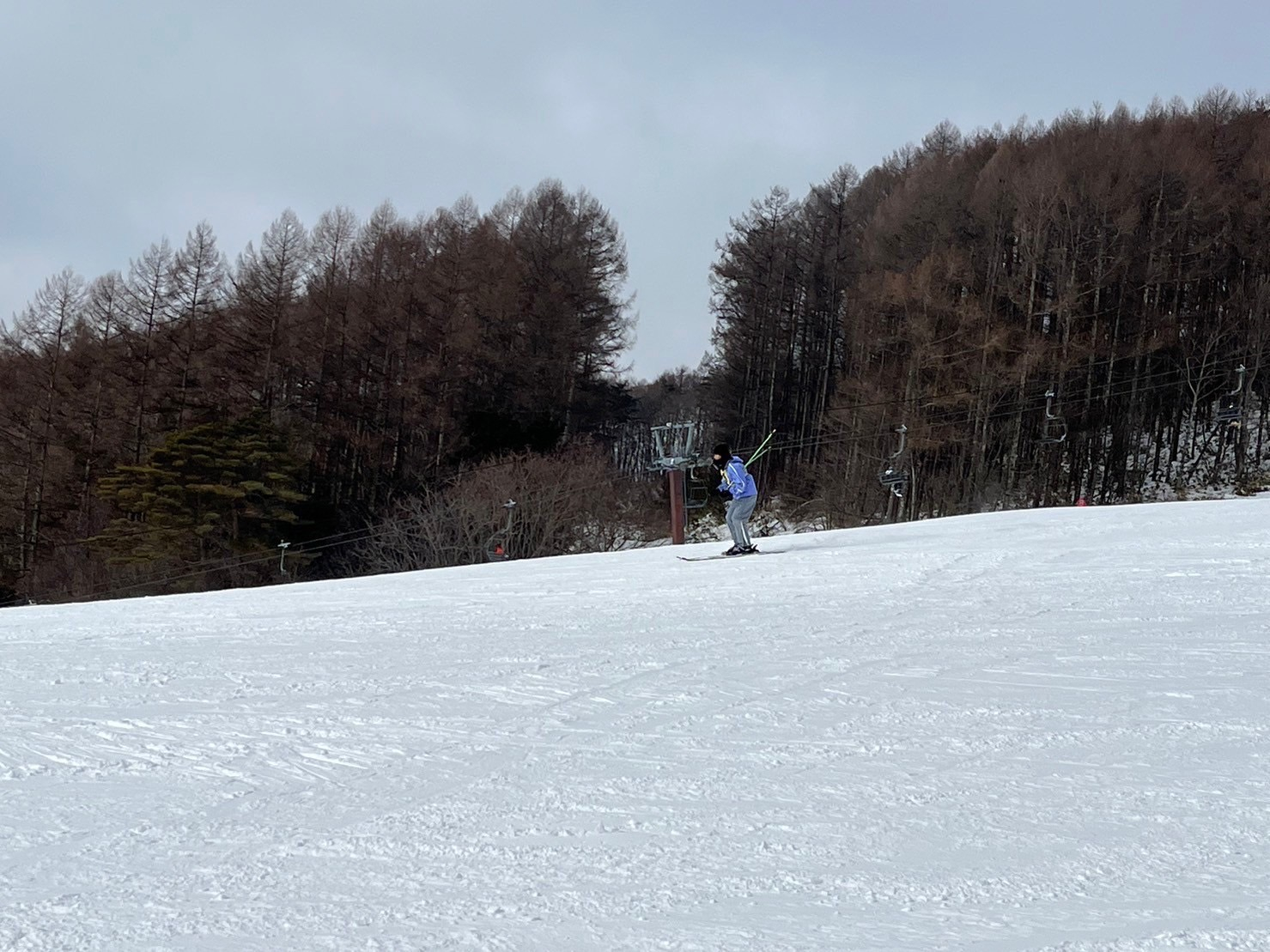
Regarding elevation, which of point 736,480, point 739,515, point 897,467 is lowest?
point 739,515

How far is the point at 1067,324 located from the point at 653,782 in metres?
34.2

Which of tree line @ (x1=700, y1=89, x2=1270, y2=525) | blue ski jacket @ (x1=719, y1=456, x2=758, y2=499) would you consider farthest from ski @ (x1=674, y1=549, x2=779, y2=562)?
tree line @ (x1=700, y1=89, x2=1270, y2=525)

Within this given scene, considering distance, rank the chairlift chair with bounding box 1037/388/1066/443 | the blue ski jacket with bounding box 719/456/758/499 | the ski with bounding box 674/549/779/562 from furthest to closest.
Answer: the chairlift chair with bounding box 1037/388/1066/443
the ski with bounding box 674/549/779/562
the blue ski jacket with bounding box 719/456/758/499

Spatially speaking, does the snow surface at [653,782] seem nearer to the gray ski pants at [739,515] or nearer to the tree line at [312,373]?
the gray ski pants at [739,515]

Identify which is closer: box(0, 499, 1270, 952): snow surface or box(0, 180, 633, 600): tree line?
box(0, 499, 1270, 952): snow surface

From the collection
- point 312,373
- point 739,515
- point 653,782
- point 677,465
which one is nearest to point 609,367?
point 312,373

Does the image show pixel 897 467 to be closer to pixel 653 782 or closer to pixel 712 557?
pixel 712 557

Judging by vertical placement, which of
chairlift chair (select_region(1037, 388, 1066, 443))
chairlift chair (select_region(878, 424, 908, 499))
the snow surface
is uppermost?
chairlift chair (select_region(1037, 388, 1066, 443))

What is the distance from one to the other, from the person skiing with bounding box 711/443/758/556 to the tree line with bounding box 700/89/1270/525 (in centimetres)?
1904

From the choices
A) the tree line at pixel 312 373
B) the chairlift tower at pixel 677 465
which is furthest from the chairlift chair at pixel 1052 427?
the tree line at pixel 312 373

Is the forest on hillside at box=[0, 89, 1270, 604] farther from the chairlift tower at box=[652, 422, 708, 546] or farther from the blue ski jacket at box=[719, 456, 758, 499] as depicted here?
A: the blue ski jacket at box=[719, 456, 758, 499]

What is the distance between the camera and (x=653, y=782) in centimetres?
463

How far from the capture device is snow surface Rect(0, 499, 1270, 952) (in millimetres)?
3254

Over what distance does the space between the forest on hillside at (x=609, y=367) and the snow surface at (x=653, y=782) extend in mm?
24556
